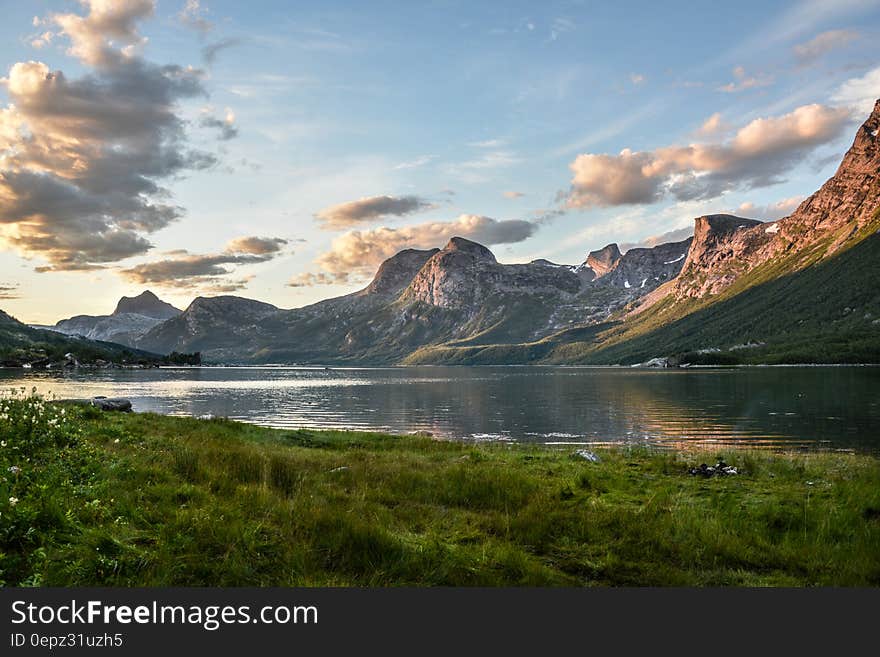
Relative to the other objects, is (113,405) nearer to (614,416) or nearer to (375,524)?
(375,524)

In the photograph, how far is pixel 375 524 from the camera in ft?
37.0

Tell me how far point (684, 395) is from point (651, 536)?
10517 cm

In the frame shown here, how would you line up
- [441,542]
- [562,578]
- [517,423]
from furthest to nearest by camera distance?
[517,423]
[441,542]
[562,578]

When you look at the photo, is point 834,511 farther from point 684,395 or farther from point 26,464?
point 684,395

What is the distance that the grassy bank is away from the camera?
29.4ft

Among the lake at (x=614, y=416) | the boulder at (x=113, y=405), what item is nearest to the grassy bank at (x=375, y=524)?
the boulder at (x=113, y=405)

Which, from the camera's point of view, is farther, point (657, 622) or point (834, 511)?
point (834, 511)

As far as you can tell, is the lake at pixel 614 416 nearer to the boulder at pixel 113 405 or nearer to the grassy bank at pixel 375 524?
the boulder at pixel 113 405

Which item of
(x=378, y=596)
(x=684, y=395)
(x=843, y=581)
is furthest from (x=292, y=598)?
(x=684, y=395)

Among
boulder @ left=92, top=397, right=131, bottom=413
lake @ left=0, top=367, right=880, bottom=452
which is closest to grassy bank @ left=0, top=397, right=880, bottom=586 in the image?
boulder @ left=92, top=397, right=131, bottom=413

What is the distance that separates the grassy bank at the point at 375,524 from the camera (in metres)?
8.96

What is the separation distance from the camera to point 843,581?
400 inches

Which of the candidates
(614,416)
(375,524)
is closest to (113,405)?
(375,524)

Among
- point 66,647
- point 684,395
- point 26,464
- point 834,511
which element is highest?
point 26,464
